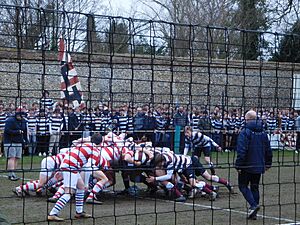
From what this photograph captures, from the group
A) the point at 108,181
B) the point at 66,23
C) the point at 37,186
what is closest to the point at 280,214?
the point at 108,181

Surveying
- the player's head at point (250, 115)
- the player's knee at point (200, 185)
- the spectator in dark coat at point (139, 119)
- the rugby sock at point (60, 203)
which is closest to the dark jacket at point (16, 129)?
the rugby sock at point (60, 203)

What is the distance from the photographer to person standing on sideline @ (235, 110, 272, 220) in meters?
10.7

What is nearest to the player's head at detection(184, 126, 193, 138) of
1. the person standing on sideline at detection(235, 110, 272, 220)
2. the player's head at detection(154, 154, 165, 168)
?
the player's head at detection(154, 154, 165, 168)

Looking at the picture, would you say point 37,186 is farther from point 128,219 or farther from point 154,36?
point 154,36

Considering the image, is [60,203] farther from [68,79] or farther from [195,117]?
[68,79]

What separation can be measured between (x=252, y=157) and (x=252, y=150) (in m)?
0.10

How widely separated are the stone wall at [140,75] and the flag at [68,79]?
0.37ft

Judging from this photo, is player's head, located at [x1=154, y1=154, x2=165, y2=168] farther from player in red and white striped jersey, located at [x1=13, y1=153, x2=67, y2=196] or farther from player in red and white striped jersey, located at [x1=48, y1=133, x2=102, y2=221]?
player in red and white striped jersey, located at [x1=13, y1=153, x2=67, y2=196]

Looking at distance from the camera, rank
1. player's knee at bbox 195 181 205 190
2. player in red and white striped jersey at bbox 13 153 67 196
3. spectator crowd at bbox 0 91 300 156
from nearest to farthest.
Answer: spectator crowd at bbox 0 91 300 156 < player in red and white striped jersey at bbox 13 153 67 196 < player's knee at bbox 195 181 205 190

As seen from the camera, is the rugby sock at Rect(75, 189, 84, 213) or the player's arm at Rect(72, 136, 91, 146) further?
the rugby sock at Rect(75, 189, 84, 213)

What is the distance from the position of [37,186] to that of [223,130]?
3.36 m

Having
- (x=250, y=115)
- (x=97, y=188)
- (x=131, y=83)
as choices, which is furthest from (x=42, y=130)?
(x=131, y=83)

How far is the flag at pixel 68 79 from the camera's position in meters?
7.23

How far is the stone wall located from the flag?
114mm
